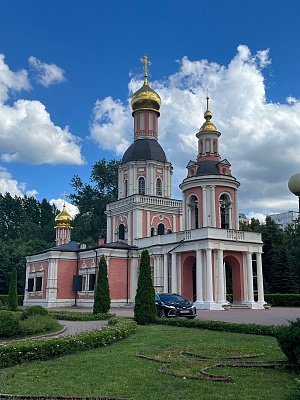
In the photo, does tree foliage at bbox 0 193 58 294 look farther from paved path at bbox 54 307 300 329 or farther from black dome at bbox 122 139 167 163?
paved path at bbox 54 307 300 329

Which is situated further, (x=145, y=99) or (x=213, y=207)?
(x=145, y=99)

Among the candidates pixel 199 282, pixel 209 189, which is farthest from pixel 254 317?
pixel 209 189

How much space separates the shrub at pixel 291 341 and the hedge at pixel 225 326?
527cm

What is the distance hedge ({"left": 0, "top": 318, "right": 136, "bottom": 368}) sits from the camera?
31.6 ft

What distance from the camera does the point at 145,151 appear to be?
4312 cm

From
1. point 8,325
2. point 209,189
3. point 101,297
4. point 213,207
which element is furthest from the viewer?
point 209,189

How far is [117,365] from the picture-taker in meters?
9.10

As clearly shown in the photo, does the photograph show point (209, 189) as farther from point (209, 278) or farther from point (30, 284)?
point (30, 284)

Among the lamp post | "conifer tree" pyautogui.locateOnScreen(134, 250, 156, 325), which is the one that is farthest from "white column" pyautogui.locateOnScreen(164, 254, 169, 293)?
the lamp post

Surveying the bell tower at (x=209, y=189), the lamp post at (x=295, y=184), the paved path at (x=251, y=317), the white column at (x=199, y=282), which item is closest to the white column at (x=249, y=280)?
the bell tower at (x=209, y=189)

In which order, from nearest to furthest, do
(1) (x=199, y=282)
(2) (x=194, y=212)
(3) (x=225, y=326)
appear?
(3) (x=225, y=326) → (1) (x=199, y=282) → (2) (x=194, y=212)

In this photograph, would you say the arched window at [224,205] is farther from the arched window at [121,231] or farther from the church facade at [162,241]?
the arched window at [121,231]

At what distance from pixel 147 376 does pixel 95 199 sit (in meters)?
56.4

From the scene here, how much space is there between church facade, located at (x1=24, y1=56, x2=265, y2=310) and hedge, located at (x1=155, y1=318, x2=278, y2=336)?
11864mm
